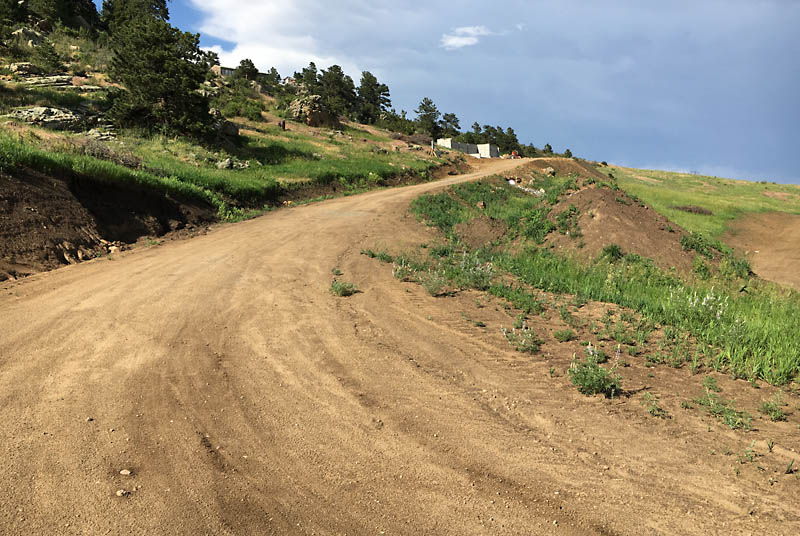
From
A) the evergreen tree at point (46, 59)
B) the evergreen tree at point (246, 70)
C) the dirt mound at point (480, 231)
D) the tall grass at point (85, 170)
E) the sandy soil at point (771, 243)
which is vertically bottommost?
the tall grass at point (85, 170)

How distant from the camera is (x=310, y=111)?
141 feet

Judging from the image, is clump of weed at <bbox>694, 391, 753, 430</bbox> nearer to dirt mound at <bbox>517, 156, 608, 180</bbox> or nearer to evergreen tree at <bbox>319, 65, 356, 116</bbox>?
dirt mound at <bbox>517, 156, 608, 180</bbox>

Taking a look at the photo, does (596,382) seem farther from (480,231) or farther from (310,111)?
(310,111)

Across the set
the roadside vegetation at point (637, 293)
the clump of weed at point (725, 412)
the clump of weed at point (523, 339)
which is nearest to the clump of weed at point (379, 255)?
the roadside vegetation at point (637, 293)

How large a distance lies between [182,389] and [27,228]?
7095 millimetres

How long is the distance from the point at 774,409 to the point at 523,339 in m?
2.75

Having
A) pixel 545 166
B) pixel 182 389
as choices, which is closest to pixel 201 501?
pixel 182 389

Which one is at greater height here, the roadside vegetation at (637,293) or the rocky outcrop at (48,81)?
the rocky outcrop at (48,81)

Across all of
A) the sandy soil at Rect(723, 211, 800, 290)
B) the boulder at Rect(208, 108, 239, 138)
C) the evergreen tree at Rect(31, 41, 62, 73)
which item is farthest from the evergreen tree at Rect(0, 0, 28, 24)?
the sandy soil at Rect(723, 211, 800, 290)

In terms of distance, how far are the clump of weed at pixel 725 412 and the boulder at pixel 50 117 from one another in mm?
24037

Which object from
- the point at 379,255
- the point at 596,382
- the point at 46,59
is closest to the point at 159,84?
the point at 46,59

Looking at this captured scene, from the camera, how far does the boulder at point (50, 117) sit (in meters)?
18.3

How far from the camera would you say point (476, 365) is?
5.59 m

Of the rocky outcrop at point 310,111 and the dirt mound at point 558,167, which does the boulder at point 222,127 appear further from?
the dirt mound at point 558,167
